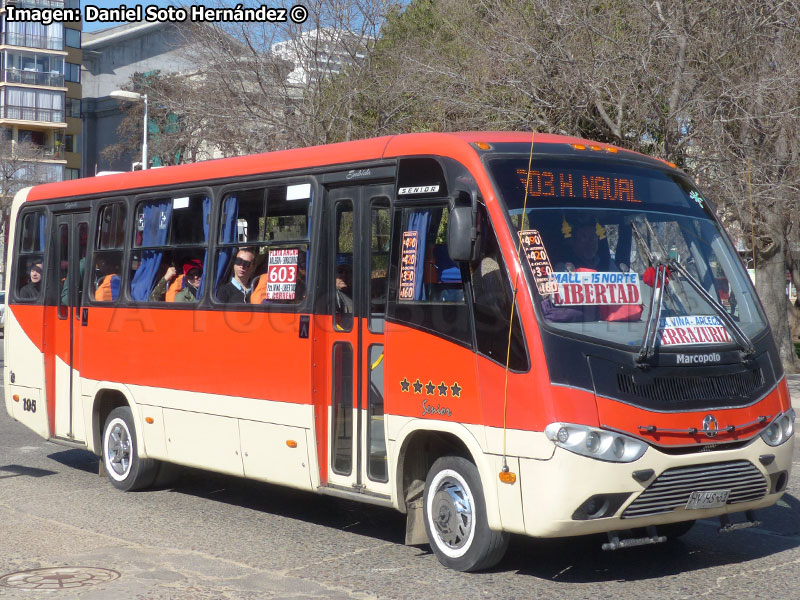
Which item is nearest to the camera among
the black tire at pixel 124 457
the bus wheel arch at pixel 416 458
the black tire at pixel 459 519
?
the black tire at pixel 459 519

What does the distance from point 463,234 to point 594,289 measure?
0.85 meters

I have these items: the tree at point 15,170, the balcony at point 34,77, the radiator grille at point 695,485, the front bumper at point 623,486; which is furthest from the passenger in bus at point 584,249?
the balcony at point 34,77

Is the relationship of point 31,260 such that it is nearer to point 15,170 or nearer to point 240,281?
point 240,281

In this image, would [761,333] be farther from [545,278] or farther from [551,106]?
[551,106]

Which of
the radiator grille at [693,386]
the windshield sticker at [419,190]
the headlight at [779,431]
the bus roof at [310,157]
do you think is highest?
the bus roof at [310,157]

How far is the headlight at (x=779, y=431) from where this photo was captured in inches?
280

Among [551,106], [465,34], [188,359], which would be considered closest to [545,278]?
[188,359]

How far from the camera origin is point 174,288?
9.99 m

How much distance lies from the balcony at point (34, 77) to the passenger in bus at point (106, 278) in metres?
64.9

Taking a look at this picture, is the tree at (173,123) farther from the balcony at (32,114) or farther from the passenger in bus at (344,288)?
the balcony at (32,114)

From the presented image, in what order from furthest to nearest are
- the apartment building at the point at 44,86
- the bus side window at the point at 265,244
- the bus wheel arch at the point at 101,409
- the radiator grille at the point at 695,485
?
the apartment building at the point at 44,86 → the bus wheel arch at the point at 101,409 → the bus side window at the point at 265,244 → the radiator grille at the point at 695,485

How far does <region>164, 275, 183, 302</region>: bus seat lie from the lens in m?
9.94

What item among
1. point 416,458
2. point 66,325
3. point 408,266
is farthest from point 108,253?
point 416,458

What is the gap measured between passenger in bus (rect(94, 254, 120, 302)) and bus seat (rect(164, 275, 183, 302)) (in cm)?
97
